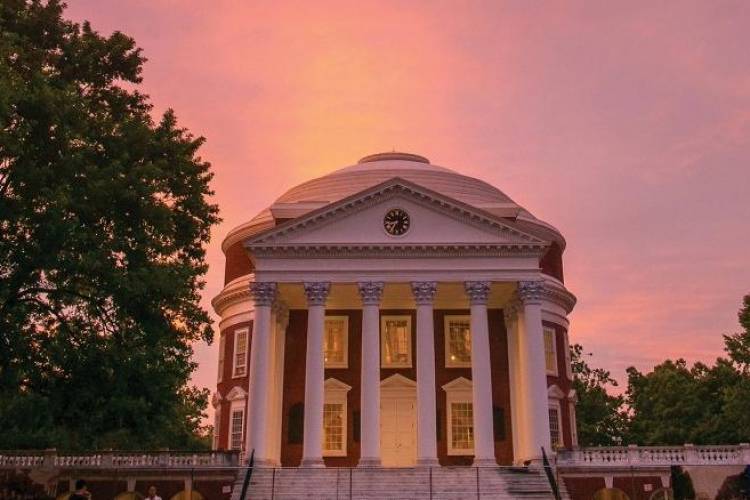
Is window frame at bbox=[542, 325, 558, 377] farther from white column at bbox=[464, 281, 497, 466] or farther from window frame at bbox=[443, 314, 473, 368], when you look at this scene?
white column at bbox=[464, 281, 497, 466]

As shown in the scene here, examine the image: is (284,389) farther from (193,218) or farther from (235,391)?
(193,218)

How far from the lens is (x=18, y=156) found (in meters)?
24.3

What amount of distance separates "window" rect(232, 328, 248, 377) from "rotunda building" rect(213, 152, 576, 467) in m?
0.11

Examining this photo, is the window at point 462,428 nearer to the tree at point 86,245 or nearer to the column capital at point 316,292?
the column capital at point 316,292

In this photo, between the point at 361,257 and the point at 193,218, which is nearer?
the point at 193,218

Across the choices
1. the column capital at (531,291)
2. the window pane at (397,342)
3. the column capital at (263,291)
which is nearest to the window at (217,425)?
the window pane at (397,342)

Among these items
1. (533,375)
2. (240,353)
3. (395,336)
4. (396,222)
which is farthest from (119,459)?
(533,375)

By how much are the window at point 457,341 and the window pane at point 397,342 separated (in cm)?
202

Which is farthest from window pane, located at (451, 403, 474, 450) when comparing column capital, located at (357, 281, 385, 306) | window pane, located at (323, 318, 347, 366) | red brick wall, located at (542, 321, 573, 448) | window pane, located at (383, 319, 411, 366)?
column capital, located at (357, 281, 385, 306)

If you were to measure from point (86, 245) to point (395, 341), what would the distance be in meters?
18.6

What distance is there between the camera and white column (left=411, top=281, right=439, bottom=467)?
103ft

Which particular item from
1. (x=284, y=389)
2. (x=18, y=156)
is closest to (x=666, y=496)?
(x=284, y=389)

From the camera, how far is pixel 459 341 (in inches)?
1544

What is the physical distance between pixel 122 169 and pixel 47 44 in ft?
18.2
